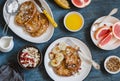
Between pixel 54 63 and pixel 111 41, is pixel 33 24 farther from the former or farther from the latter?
pixel 111 41

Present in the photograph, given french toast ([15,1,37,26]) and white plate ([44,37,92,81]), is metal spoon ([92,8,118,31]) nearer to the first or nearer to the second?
white plate ([44,37,92,81])

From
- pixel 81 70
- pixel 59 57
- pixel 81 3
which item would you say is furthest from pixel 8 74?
pixel 81 3

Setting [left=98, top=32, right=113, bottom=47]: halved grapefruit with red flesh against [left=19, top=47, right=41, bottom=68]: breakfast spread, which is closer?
[left=19, top=47, right=41, bottom=68]: breakfast spread

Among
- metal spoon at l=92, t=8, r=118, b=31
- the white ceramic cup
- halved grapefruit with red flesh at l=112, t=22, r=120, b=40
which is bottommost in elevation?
halved grapefruit with red flesh at l=112, t=22, r=120, b=40

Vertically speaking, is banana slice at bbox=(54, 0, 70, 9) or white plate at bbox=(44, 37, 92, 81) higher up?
banana slice at bbox=(54, 0, 70, 9)

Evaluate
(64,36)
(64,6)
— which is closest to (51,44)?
(64,36)

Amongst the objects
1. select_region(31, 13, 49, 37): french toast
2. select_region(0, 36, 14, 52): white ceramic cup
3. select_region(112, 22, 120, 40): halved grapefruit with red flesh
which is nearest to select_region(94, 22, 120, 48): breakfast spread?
select_region(112, 22, 120, 40): halved grapefruit with red flesh
